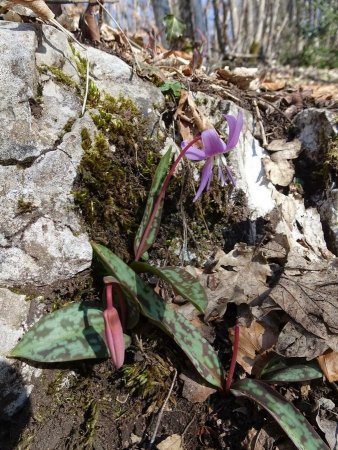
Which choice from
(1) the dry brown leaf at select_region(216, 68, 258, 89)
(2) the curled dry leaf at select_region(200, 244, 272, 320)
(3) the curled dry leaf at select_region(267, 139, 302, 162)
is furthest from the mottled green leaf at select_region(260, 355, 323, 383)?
(1) the dry brown leaf at select_region(216, 68, 258, 89)

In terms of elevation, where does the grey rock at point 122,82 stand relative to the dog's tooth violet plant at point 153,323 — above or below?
above

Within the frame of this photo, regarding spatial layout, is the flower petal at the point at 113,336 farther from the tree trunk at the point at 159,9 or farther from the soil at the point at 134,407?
the tree trunk at the point at 159,9

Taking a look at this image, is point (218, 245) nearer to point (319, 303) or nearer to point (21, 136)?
point (319, 303)

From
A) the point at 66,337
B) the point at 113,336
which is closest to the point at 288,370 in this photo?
the point at 113,336

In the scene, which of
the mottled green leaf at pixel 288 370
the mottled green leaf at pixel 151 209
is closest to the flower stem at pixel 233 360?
the mottled green leaf at pixel 288 370

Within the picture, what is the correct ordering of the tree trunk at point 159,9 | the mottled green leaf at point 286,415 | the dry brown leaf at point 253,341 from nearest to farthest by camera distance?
the mottled green leaf at point 286,415, the dry brown leaf at point 253,341, the tree trunk at point 159,9

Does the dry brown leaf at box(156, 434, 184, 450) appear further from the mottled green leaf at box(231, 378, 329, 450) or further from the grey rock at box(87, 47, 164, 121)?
the grey rock at box(87, 47, 164, 121)

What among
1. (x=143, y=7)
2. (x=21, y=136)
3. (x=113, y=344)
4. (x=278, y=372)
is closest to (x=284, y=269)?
(x=278, y=372)
